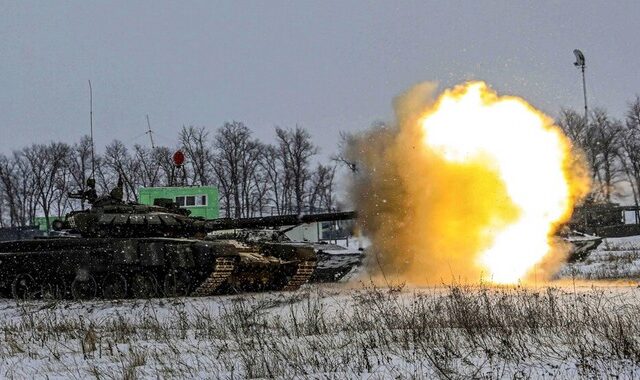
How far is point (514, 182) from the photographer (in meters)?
18.4

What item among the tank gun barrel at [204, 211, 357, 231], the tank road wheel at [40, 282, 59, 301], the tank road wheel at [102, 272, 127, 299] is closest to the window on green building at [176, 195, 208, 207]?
the tank gun barrel at [204, 211, 357, 231]

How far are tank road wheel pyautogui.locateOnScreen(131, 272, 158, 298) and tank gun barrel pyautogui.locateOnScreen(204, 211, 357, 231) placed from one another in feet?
8.46

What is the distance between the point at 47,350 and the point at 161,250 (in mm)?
7218

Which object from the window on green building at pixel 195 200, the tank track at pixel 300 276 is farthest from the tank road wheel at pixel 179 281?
the window on green building at pixel 195 200

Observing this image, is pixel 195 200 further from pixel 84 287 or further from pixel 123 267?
pixel 123 267

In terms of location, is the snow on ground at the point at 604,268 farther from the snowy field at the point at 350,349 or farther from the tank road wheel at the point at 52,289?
the tank road wheel at the point at 52,289

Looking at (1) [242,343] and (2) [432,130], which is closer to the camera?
(1) [242,343]

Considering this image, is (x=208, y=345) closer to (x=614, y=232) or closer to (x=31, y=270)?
(x=31, y=270)

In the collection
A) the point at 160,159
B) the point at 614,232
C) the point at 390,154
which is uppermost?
the point at 160,159

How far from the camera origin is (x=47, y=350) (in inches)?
351

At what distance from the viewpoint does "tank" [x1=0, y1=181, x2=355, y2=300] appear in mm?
16156

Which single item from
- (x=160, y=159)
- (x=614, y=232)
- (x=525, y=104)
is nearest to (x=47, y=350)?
(x=525, y=104)

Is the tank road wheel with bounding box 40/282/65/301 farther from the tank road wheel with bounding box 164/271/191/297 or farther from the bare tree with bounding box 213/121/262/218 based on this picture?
the bare tree with bounding box 213/121/262/218

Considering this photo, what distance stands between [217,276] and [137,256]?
6.19 ft
